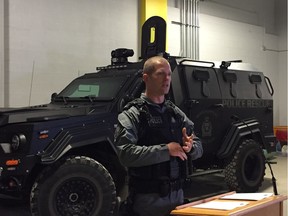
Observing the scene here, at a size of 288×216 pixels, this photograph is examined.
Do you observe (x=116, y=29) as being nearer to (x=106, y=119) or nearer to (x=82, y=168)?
(x=106, y=119)

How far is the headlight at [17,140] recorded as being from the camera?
3.96 metres

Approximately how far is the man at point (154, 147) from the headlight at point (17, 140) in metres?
1.94

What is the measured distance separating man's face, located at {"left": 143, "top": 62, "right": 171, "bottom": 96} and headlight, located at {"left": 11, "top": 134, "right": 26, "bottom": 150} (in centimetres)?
212

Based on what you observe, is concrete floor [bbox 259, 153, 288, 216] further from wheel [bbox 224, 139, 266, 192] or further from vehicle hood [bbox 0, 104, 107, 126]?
vehicle hood [bbox 0, 104, 107, 126]

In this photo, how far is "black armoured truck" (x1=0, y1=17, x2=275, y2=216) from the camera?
4.00 m

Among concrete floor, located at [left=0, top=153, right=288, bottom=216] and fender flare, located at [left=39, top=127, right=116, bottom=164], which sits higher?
fender flare, located at [left=39, top=127, right=116, bottom=164]

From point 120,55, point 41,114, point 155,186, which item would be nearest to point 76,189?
point 41,114

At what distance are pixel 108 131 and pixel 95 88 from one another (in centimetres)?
100

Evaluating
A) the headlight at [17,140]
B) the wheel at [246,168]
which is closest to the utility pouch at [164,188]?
the headlight at [17,140]

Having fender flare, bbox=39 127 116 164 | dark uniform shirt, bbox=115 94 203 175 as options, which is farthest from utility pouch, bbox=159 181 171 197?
fender flare, bbox=39 127 116 164

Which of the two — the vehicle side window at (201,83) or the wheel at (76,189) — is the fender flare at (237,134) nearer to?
the vehicle side window at (201,83)

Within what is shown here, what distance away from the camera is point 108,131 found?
4.47 m

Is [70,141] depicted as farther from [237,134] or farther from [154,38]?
[237,134]

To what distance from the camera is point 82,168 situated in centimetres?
414
